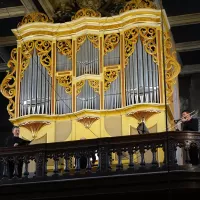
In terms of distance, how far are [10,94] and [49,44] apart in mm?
1528

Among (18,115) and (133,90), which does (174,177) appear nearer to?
(133,90)

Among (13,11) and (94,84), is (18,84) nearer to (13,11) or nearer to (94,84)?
(94,84)

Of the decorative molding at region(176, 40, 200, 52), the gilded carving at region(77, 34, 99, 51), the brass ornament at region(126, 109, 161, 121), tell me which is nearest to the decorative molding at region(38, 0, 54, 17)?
the gilded carving at region(77, 34, 99, 51)

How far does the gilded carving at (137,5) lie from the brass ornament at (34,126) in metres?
3.31

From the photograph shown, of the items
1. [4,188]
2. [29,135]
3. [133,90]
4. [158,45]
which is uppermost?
[158,45]

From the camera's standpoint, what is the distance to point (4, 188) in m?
12.3

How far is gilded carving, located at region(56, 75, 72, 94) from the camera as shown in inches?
567

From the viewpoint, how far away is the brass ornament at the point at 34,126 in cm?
Result: 1412

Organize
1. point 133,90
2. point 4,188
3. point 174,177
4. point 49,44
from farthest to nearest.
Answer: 1. point 49,44
2. point 133,90
3. point 4,188
4. point 174,177

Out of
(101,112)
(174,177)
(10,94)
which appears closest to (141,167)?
(174,177)

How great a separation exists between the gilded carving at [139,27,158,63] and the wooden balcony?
268 cm

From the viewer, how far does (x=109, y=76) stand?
14242 millimetres

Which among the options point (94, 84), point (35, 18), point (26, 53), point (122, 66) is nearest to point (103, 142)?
point (94, 84)

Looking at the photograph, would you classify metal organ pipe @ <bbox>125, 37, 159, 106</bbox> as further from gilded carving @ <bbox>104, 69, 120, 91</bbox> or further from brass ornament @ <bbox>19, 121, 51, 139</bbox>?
brass ornament @ <bbox>19, 121, 51, 139</bbox>
